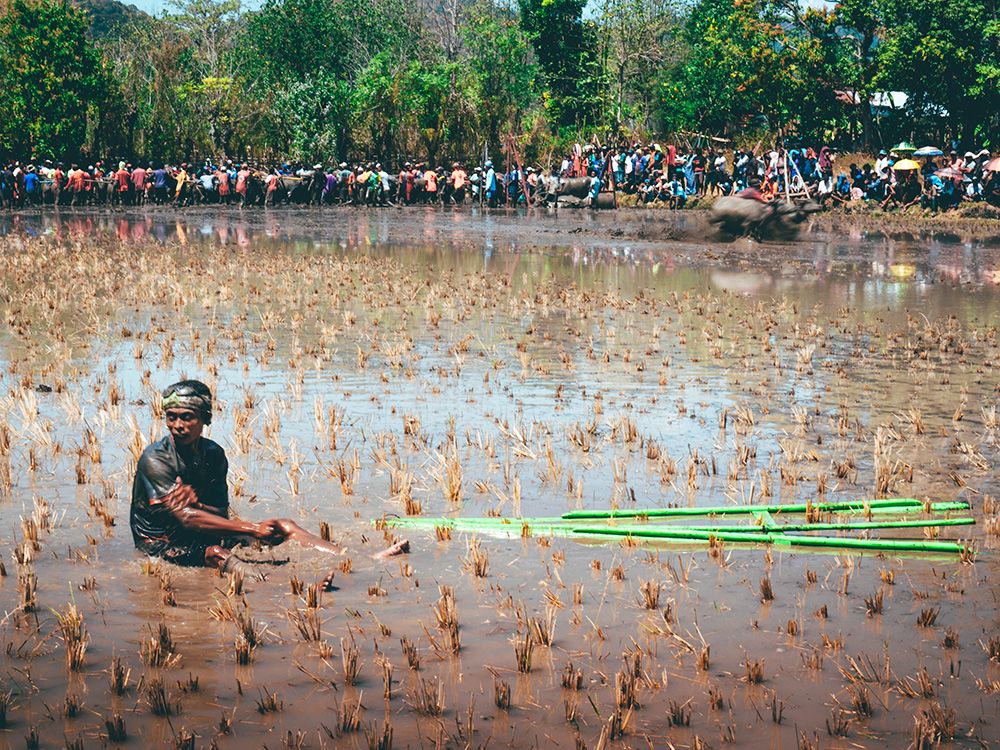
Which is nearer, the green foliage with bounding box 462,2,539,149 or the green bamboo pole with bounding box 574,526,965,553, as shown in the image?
the green bamboo pole with bounding box 574,526,965,553

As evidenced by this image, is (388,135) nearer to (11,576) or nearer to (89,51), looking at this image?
(89,51)

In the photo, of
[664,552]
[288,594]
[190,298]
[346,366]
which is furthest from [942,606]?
[190,298]

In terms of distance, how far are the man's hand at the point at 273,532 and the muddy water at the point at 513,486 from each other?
0.27 ft

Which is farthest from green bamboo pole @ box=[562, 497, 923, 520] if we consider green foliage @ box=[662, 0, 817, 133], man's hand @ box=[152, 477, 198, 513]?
green foliage @ box=[662, 0, 817, 133]

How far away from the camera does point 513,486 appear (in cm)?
731

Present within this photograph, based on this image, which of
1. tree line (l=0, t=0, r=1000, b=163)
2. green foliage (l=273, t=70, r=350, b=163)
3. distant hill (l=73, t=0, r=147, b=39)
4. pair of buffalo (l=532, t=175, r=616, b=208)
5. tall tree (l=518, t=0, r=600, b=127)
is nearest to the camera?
tree line (l=0, t=0, r=1000, b=163)

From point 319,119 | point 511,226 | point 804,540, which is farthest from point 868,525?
point 319,119

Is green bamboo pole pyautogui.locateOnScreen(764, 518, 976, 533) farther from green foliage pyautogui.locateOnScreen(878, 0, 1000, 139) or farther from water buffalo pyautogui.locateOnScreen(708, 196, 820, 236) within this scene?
green foliage pyautogui.locateOnScreen(878, 0, 1000, 139)

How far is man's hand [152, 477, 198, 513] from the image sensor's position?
5.78 m

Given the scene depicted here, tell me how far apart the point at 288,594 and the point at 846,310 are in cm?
1038

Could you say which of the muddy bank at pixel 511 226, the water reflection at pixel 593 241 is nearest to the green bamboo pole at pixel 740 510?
the water reflection at pixel 593 241

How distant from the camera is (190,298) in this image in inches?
580

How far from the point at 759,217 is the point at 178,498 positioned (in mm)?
19275

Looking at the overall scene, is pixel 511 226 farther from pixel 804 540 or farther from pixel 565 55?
pixel 804 540
